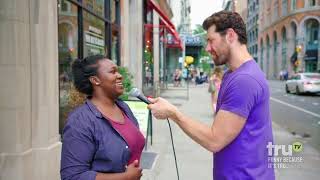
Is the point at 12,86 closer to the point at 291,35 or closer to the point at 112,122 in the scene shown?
the point at 112,122

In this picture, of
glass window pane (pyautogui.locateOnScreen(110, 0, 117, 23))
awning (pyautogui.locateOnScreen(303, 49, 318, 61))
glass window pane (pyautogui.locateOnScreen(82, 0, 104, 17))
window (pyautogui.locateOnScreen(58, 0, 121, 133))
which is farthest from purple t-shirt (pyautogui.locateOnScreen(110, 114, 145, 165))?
awning (pyautogui.locateOnScreen(303, 49, 318, 61))

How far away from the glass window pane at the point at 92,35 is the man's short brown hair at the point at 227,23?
655 centimetres

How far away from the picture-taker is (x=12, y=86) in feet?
16.8

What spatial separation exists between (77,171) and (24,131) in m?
A: 3.19

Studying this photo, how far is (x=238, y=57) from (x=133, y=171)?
0.87 m

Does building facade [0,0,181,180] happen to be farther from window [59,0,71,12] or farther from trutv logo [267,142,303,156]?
trutv logo [267,142,303,156]

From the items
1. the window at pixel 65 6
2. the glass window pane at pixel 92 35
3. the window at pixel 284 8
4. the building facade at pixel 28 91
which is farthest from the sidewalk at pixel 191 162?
the window at pixel 284 8

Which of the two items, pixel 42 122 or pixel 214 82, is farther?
pixel 214 82

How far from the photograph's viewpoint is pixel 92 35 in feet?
32.4

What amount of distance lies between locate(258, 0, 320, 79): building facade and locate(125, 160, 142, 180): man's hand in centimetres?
6762

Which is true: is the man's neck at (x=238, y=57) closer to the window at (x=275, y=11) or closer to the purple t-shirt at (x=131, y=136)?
the purple t-shirt at (x=131, y=136)

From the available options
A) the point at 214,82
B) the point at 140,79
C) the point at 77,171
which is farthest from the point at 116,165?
the point at 140,79

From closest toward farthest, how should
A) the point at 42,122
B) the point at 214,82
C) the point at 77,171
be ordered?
1. the point at 77,171
2. the point at 42,122
3. the point at 214,82

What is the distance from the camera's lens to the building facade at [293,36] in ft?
231
